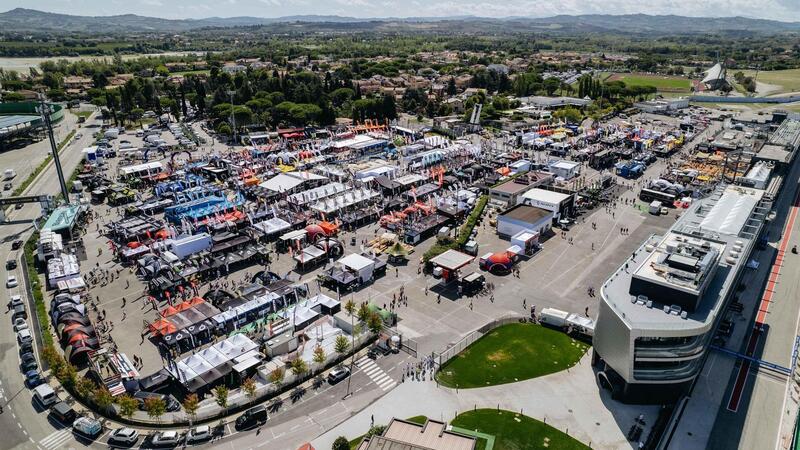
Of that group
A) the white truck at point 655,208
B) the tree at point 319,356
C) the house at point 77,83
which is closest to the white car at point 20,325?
the tree at point 319,356

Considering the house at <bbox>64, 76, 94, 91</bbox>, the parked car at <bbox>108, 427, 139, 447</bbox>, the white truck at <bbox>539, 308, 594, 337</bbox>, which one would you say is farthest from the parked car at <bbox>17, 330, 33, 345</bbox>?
the house at <bbox>64, 76, 94, 91</bbox>

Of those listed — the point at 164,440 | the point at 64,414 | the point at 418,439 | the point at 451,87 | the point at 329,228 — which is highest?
the point at 451,87

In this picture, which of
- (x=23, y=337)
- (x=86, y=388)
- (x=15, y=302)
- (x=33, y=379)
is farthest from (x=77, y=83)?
(x=86, y=388)

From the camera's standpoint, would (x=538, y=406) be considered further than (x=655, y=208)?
No

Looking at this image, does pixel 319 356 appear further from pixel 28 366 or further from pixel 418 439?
pixel 28 366

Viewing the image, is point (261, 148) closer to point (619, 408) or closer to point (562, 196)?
point (562, 196)

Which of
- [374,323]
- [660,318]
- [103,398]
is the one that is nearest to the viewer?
[103,398]
